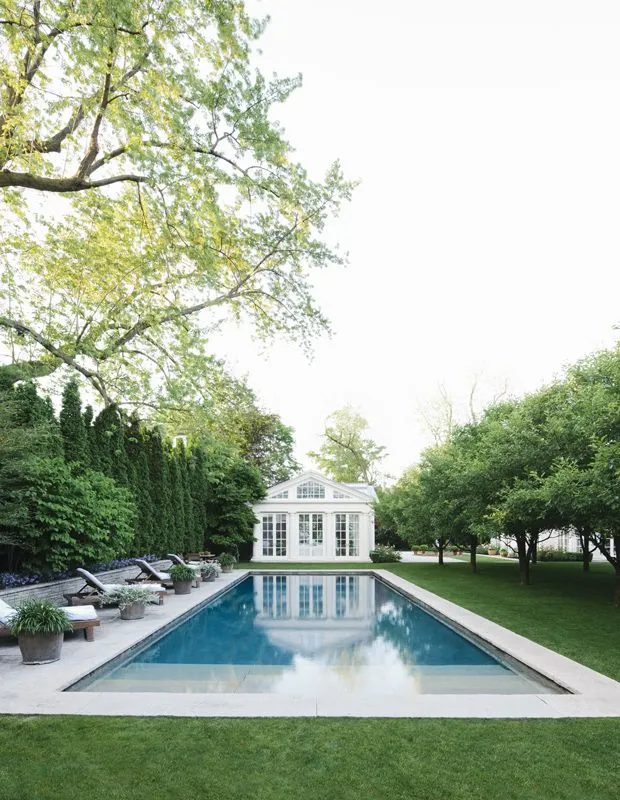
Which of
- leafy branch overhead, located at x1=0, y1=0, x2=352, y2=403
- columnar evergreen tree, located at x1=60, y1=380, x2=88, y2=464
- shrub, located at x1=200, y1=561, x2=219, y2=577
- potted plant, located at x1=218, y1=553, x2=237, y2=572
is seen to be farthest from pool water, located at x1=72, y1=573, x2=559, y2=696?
potted plant, located at x1=218, y1=553, x2=237, y2=572

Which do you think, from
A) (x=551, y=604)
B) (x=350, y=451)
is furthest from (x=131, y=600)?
(x=350, y=451)

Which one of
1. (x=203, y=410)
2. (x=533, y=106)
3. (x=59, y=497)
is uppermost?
(x=533, y=106)

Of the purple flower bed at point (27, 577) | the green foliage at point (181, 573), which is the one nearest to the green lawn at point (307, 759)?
the purple flower bed at point (27, 577)

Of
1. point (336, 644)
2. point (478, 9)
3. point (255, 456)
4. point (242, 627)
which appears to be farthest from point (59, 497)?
point (255, 456)

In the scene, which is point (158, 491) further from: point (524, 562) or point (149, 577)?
point (524, 562)

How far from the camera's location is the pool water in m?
7.04

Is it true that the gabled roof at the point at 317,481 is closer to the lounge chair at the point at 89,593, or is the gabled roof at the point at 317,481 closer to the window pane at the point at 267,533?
the window pane at the point at 267,533

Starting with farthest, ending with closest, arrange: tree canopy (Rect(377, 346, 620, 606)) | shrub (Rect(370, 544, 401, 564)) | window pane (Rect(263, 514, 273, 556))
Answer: window pane (Rect(263, 514, 273, 556)) < shrub (Rect(370, 544, 401, 564)) < tree canopy (Rect(377, 346, 620, 606))

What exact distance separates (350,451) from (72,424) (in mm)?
35031

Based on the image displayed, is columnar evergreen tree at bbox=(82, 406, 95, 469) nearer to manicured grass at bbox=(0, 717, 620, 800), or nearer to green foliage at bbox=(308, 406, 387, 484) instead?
manicured grass at bbox=(0, 717, 620, 800)

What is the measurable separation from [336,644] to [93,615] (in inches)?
171

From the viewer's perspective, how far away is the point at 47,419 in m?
12.8

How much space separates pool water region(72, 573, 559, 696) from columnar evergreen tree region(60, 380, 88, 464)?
17.0 feet

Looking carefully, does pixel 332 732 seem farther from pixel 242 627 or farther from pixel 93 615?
pixel 242 627
